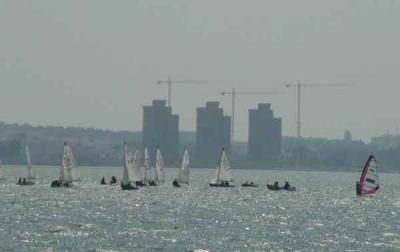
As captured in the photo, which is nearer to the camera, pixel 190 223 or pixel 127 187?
pixel 190 223

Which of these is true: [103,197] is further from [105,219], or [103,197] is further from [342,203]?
[105,219]

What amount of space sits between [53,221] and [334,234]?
2255cm

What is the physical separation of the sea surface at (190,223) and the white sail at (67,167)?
33.6ft

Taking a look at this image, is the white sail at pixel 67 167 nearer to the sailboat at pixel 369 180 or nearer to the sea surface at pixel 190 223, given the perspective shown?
the sea surface at pixel 190 223

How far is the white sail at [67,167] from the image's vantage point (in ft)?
635

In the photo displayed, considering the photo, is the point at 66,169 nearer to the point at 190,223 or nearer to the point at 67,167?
the point at 67,167

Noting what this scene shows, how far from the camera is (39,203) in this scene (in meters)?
154

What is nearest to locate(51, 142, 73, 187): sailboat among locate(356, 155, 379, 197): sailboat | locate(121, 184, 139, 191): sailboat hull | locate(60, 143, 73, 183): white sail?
locate(60, 143, 73, 183): white sail

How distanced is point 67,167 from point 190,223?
7364cm

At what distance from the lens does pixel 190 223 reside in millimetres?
123000

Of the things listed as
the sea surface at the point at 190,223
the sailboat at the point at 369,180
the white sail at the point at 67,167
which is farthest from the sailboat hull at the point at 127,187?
the sailboat at the point at 369,180

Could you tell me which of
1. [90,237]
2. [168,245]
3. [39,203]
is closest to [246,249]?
[168,245]

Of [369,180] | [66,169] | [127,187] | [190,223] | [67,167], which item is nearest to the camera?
[190,223]

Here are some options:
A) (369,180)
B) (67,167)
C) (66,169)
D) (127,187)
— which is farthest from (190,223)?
(67,167)
